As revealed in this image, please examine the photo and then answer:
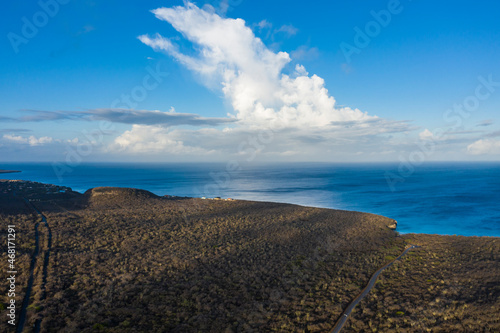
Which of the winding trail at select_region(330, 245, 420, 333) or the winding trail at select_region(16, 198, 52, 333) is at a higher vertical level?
the winding trail at select_region(16, 198, 52, 333)

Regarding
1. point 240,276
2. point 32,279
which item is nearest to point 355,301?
point 240,276

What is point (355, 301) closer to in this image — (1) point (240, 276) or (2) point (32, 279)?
(1) point (240, 276)

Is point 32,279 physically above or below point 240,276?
above

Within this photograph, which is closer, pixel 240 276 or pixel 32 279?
pixel 32 279

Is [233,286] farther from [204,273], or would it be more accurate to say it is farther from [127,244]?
[127,244]

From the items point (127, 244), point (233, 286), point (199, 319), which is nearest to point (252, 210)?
point (127, 244)

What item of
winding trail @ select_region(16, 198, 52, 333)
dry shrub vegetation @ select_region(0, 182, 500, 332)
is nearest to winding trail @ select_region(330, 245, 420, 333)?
dry shrub vegetation @ select_region(0, 182, 500, 332)

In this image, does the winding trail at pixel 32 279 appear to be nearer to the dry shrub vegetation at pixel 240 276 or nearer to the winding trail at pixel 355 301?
the dry shrub vegetation at pixel 240 276

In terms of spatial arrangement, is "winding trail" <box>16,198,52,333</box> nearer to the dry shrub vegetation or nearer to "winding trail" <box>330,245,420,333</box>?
the dry shrub vegetation

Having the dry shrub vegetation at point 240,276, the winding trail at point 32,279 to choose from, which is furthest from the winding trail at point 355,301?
the winding trail at point 32,279
